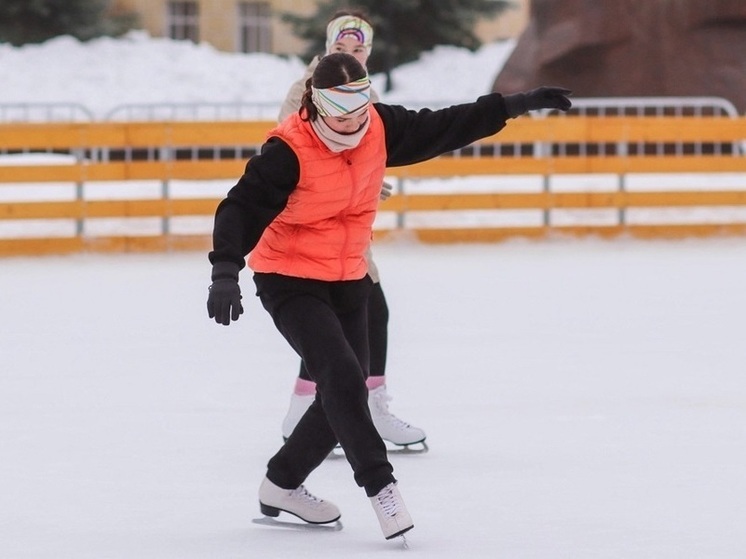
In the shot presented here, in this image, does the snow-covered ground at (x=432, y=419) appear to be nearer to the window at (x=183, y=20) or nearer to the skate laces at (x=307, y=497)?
the skate laces at (x=307, y=497)

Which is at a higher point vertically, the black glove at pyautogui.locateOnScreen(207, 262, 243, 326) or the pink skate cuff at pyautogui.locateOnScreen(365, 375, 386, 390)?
the black glove at pyautogui.locateOnScreen(207, 262, 243, 326)

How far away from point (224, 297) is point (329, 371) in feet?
1.39

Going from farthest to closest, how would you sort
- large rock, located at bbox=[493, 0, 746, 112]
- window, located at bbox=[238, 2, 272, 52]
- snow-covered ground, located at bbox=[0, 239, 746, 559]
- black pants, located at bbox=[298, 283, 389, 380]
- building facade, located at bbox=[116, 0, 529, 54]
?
window, located at bbox=[238, 2, 272, 52] < building facade, located at bbox=[116, 0, 529, 54] < large rock, located at bbox=[493, 0, 746, 112] < black pants, located at bbox=[298, 283, 389, 380] < snow-covered ground, located at bbox=[0, 239, 746, 559]

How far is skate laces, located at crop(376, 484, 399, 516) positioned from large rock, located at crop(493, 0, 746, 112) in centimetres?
1401

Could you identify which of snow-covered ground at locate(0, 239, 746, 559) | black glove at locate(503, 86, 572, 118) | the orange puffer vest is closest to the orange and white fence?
snow-covered ground at locate(0, 239, 746, 559)

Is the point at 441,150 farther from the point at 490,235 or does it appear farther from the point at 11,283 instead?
the point at 490,235

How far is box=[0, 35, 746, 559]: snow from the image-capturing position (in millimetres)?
4699

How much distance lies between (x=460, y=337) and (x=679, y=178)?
23.4ft

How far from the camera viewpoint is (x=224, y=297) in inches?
166

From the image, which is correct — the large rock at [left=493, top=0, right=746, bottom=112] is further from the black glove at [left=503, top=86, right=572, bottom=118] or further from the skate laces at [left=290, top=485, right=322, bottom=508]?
the skate laces at [left=290, top=485, right=322, bottom=508]

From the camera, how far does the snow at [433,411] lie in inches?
185

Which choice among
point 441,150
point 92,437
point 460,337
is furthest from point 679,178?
point 441,150

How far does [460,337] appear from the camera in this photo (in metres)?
8.82

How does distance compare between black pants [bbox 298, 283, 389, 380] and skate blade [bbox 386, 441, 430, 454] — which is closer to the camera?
black pants [bbox 298, 283, 389, 380]
